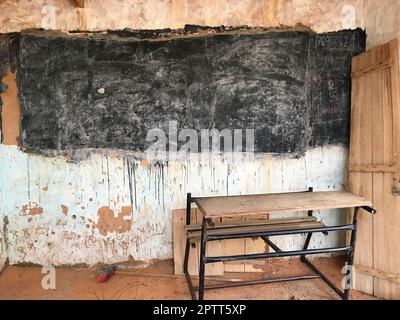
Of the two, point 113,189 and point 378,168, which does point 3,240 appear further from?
point 378,168

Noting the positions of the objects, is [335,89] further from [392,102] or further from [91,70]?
[91,70]

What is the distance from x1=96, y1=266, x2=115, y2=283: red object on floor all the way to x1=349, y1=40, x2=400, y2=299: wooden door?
75.5 inches

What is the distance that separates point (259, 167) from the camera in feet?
8.12

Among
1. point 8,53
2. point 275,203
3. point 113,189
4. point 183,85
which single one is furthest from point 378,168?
point 8,53

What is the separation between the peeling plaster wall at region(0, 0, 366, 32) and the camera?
2.30 m

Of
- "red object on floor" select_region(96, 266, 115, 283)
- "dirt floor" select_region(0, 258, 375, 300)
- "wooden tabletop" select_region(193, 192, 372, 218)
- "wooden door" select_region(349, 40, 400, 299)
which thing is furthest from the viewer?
"red object on floor" select_region(96, 266, 115, 283)

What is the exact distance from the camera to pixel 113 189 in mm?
2426

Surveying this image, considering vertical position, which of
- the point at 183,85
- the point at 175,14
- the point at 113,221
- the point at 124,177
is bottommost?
the point at 113,221

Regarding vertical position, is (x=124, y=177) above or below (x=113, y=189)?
above

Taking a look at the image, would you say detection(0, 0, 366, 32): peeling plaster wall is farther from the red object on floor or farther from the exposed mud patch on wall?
the red object on floor

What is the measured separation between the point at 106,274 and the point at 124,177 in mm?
Answer: 785

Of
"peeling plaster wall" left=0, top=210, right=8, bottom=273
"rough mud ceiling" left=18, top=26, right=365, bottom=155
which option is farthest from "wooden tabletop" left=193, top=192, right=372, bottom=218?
"peeling plaster wall" left=0, top=210, right=8, bottom=273
